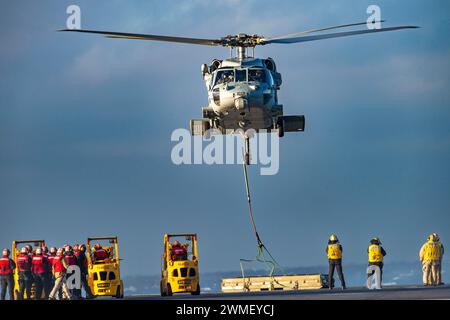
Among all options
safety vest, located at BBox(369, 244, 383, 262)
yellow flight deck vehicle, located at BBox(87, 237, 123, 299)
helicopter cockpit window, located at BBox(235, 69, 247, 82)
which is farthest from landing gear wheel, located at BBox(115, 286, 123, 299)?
helicopter cockpit window, located at BBox(235, 69, 247, 82)

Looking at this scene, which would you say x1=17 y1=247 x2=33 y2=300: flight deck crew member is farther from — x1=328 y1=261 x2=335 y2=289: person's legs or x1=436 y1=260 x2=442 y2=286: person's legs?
x1=436 y1=260 x2=442 y2=286: person's legs

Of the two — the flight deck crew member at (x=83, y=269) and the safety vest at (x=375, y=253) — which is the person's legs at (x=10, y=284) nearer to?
the flight deck crew member at (x=83, y=269)

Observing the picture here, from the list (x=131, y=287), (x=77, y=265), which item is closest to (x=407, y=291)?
(x=77, y=265)

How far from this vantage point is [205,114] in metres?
49.3

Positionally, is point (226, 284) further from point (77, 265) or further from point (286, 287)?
point (77, 265)

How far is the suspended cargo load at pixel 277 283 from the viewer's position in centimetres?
4803

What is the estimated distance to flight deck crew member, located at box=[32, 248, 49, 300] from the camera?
1752 inches

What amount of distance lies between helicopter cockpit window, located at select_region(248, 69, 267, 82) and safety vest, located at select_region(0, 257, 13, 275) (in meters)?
11.5

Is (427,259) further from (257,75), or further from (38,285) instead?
(38,285)

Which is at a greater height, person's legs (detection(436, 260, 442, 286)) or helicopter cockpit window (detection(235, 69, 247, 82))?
helicopter cockpit window (detection(235, 69, 247, 82))

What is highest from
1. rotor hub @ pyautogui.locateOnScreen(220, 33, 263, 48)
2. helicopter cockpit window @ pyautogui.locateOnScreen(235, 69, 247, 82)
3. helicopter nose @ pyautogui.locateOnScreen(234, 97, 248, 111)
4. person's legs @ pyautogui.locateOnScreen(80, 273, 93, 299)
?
rotor hub @ pyautogui.locateOnScreen(220, 33, 263, 48)

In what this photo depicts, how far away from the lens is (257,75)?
160ft

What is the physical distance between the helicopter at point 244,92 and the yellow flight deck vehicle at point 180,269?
173 inches
